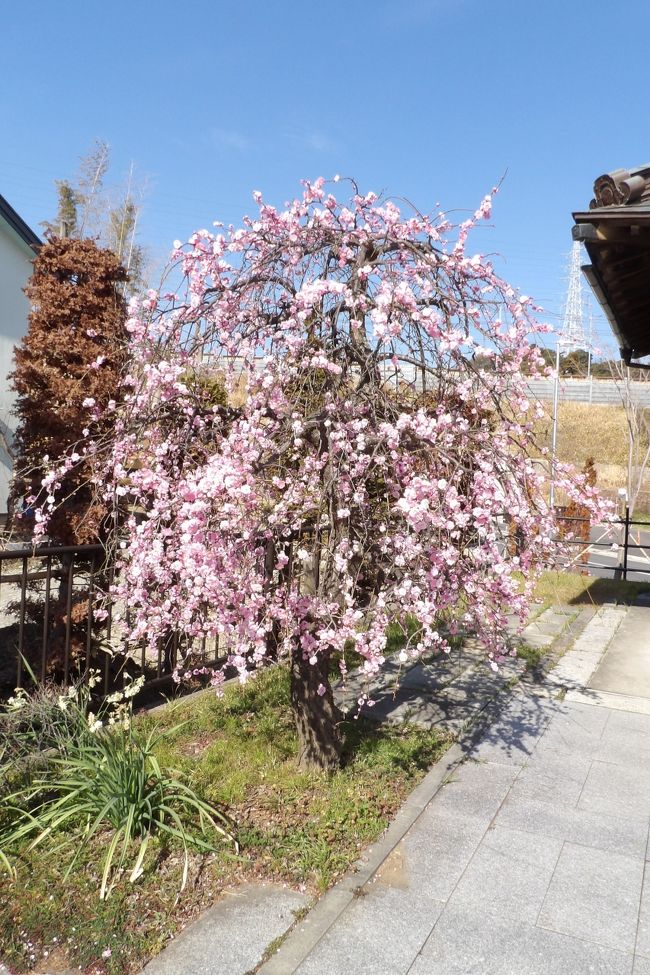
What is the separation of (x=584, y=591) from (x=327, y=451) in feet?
26.7

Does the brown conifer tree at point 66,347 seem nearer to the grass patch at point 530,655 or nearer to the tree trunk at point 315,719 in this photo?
the tree trunk at point 315,719

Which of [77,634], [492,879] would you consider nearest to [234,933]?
[492,879]

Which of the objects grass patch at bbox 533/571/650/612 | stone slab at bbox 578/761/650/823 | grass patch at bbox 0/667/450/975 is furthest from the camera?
grass patch at bbox 533/571/650/612

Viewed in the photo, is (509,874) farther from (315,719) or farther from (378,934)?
(315,719)

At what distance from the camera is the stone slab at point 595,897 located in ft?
9.48

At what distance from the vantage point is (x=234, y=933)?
2.83 metres

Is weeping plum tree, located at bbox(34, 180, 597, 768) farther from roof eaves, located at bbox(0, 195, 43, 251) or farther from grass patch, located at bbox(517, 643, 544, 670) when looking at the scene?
roof eaves, located at bbox(0, 195, 43, 251)

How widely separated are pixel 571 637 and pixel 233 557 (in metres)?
5.80

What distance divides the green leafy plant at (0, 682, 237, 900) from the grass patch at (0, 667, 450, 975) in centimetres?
8

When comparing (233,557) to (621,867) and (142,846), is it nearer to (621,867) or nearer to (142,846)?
(142,846)

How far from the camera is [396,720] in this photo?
526cm

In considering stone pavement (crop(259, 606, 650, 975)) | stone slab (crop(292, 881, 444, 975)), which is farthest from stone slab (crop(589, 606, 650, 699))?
stone slab (crop(292, 881, 444, 975))

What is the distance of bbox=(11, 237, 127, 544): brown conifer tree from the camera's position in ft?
19.9

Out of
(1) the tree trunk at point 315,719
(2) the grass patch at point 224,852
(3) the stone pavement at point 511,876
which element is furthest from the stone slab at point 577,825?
(1) the tree trunk at point 315,719
